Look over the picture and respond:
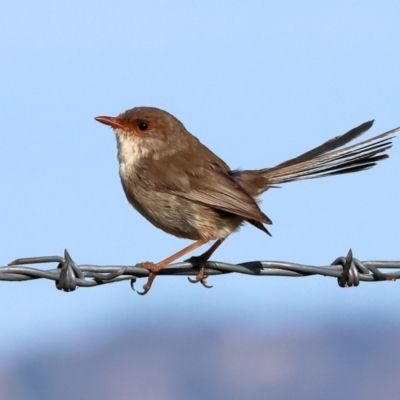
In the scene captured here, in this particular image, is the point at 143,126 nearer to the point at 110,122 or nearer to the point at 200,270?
the point at 110,122

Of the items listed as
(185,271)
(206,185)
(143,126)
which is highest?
(143,126)

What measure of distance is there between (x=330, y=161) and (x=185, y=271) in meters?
2.13

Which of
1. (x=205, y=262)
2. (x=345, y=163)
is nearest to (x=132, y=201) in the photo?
(x=205, y=262)

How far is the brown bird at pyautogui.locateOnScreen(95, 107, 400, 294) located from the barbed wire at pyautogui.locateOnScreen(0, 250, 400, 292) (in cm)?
108

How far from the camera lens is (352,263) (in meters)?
9.05

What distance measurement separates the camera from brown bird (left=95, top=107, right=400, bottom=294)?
10.7 metres

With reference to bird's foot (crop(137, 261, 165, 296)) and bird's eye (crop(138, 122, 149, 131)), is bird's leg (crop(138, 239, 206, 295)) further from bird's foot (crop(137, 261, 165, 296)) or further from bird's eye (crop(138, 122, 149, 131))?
bird's eye (crop(138, 122, 149, 131))

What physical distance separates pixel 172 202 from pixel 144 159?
0.77 meters

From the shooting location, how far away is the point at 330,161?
1107cm

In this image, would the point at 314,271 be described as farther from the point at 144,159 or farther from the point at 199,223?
the point at 144,159

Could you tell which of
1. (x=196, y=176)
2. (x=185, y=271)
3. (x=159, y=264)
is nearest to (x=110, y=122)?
(x=196, y=176)

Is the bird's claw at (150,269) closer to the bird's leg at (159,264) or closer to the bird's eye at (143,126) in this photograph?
the bird's leg at (159,264)

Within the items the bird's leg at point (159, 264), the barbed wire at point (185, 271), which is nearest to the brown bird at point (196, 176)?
the bird's leg at point (159, 264)

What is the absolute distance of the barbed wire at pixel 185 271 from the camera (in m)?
8.54
